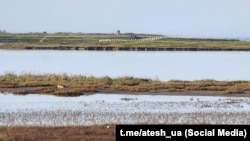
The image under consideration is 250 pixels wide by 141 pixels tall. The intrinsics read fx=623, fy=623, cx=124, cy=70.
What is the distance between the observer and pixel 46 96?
1512 inches

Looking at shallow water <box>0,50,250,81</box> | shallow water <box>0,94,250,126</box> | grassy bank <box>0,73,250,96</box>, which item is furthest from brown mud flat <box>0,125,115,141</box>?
shallow water <box>0,50,250,81</box>

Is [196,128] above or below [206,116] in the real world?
above

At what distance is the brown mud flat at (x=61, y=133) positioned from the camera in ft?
65.1

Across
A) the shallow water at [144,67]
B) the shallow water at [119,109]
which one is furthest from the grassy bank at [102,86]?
the shallow water at [144,67]

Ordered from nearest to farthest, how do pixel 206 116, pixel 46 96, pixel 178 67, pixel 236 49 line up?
pixel 206 116
pixel 46 96
pixel 178 67
pixel 236 49

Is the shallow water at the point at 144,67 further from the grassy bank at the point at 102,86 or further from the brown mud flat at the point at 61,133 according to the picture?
the brown mud flat at the point at 61,133

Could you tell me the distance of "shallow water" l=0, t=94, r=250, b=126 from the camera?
26397mm

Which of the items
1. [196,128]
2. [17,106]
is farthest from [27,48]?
[196,128]

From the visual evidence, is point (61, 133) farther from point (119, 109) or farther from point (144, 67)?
point (144, 67)

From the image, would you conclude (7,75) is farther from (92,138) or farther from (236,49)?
(236,49)

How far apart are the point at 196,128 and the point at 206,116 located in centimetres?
1390

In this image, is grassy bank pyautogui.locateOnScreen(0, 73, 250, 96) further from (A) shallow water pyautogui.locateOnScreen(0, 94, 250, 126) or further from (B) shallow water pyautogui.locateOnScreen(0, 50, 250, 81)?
(B) shallow water pyautogui.locateOnScreen(0, 50, 250, 81)

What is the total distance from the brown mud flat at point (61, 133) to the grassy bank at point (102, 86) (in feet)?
55.5

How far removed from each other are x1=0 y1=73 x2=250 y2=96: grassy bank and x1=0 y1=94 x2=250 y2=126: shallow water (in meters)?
2.37
